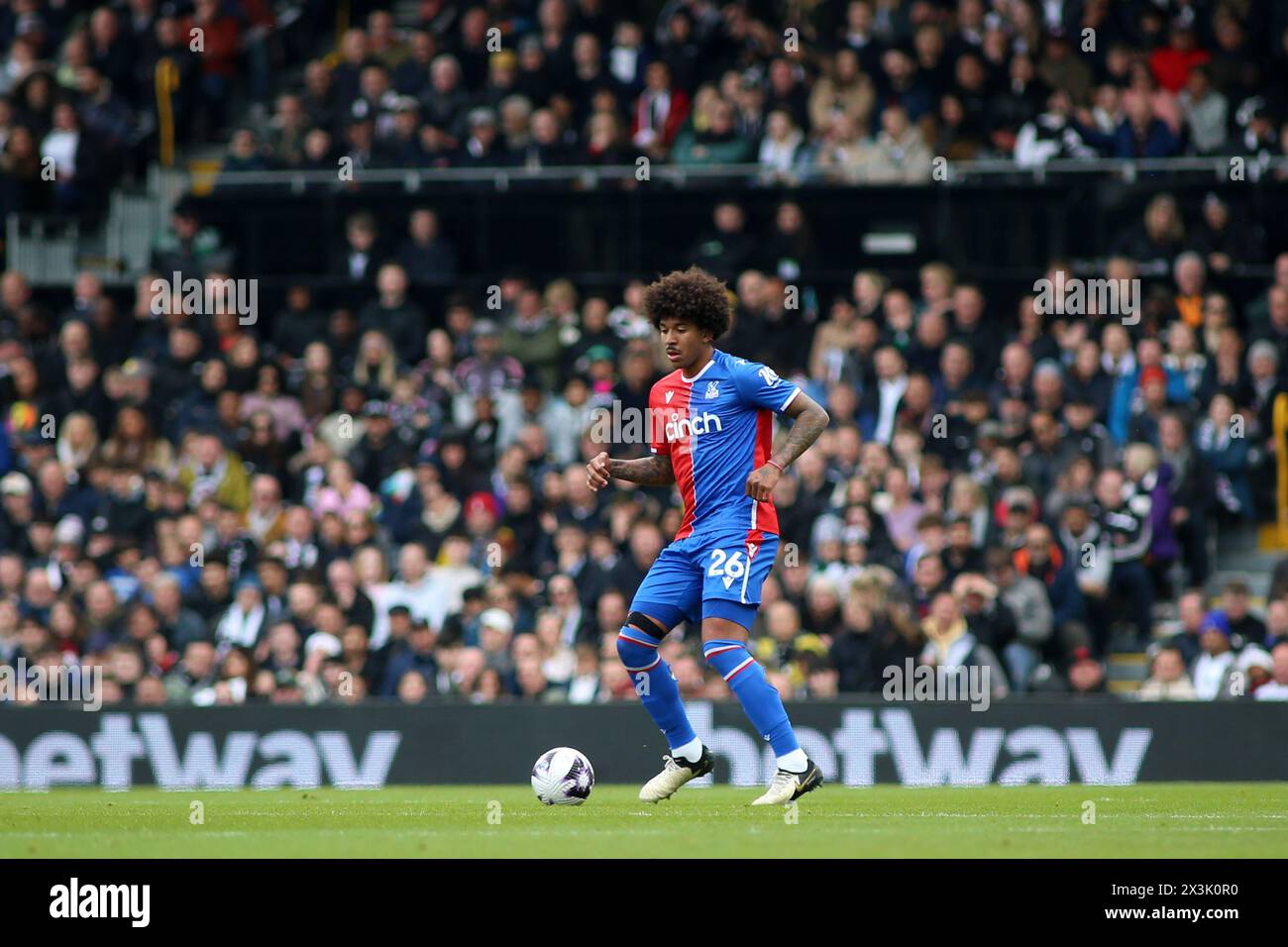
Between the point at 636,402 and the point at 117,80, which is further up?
the point at 117,80

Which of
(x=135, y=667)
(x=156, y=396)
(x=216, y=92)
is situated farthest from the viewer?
(x=216, y=92)

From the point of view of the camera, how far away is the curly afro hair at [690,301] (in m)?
10.0

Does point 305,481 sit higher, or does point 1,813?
point 305,481

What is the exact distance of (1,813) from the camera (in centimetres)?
1086

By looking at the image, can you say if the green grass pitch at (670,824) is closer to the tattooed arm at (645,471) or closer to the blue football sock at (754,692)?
the blue football sock at (754,692)

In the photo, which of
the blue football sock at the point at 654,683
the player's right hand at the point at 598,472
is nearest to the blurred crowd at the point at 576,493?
the blue football sock at the point at 654,683

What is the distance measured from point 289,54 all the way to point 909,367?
29.5 ft

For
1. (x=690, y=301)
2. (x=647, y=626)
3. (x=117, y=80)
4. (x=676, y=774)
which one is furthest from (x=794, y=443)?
(x=117, y=80)

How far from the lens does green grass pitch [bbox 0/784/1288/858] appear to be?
8.42 meters

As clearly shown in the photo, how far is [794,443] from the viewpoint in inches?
389

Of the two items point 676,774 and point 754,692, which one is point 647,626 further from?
point 676,774

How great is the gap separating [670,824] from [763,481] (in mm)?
1657

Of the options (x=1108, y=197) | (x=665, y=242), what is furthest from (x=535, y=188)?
(x=1108, y=197)

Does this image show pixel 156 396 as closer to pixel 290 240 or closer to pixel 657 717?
pixel 290 240
